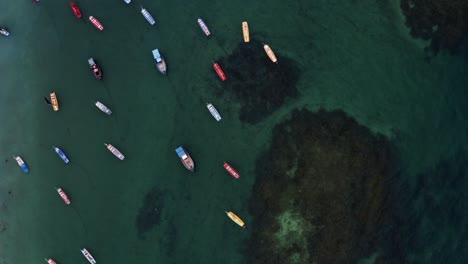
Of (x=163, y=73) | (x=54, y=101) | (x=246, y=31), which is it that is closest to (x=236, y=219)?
(x=163, y=73)

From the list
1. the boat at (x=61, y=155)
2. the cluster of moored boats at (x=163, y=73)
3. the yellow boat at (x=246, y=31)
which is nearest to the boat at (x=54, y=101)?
the cluster of moored boats at (x=163, y=73)

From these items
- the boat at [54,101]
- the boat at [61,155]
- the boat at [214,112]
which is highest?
the boat at [54,101]

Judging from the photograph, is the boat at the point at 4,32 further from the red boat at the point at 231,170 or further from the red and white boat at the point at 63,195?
the red boat at the point at 231,170

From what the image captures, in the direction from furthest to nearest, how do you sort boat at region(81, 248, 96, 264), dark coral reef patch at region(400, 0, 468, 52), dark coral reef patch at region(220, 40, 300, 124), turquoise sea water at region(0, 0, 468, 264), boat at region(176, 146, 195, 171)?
boat at region(81, 248, 96, 264), dark coral reef patch at region(220, 40, 300, 124), boat at region(176, 146, 195, 171), dark coral reef patch at region(400, 0, 468, 52), turquoise sea water at region(0, 0, 468, 264)

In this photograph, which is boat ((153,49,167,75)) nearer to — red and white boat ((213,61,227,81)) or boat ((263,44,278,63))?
red and white boat ((213,61,227,81))

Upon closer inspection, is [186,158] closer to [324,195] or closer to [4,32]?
[324,195]

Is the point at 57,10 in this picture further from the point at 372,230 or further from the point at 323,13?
the point at 372,230

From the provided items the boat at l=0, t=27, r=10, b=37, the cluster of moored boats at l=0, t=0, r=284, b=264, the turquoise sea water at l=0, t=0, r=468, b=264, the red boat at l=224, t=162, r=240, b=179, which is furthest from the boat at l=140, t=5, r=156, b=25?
the red boat at l=224, t=162, r=240, b=179
